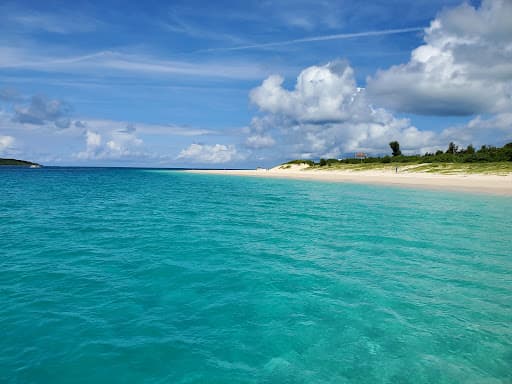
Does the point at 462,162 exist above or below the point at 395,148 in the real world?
below

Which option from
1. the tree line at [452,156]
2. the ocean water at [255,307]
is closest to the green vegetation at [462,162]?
the tree line at [452,156]

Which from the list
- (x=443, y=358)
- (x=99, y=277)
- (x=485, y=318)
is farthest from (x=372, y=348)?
(x=99, y=277)

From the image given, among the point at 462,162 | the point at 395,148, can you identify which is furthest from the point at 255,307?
the point at 395,148

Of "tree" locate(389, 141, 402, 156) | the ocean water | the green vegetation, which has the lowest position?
the ocean water

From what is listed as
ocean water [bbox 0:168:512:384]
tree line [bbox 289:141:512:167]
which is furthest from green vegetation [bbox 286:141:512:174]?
ocean water [bbox 0:168:512:384]

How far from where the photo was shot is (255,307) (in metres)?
8.58

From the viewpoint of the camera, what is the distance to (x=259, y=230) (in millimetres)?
18734

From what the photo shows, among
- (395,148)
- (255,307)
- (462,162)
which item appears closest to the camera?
(255,307)

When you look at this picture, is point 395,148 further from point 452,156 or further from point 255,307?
point 255,307

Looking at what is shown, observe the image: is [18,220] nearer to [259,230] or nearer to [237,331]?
[259,230]

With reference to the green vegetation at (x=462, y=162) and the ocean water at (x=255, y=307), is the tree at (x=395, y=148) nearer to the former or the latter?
the green vegetation at (x=462, y=162)

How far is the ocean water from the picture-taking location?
19.7ft

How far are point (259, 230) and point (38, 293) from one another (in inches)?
451

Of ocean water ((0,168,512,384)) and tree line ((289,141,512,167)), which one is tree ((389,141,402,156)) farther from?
ocean water ((0,168,512,384))
